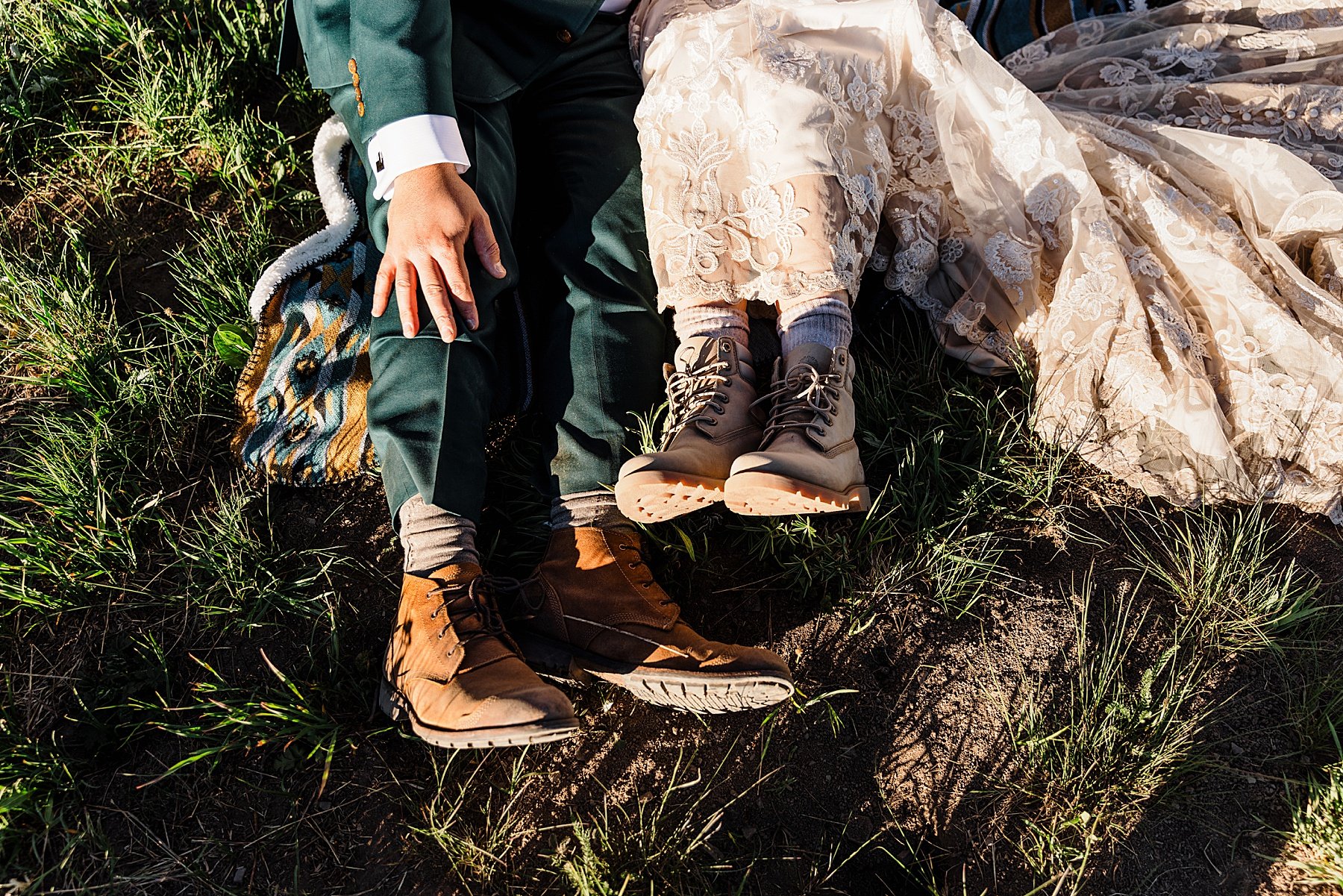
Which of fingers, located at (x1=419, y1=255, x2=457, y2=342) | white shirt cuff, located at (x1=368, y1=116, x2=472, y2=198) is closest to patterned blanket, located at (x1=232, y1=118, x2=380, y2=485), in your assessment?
white shirt cuff, located at (x1=368, y1=116, x2=472, y2=198)

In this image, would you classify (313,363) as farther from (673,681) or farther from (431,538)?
(673,681)

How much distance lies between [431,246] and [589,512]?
2.10 feet

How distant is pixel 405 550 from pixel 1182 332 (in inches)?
71.4

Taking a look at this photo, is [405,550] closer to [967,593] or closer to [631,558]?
[631,558]

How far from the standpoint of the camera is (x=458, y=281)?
5.81 ft

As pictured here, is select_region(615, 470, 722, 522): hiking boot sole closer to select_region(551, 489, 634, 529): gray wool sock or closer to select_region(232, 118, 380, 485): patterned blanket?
select_region(551, 489, 634, 529): gray wool sock

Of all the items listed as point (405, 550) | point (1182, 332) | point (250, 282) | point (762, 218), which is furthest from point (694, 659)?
point (250, 282)

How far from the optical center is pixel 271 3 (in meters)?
2.73

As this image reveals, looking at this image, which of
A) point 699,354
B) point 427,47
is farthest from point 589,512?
point 427,47

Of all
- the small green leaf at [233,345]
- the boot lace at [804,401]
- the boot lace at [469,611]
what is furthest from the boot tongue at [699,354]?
the small green leaf at [233,345]

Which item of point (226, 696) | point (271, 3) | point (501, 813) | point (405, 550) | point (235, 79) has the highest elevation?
point (271, 3)

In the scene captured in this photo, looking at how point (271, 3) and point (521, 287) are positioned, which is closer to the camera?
point (521, 287)

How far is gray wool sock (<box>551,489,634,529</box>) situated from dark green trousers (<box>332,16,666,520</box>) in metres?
0.02

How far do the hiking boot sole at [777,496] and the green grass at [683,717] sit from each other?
0.30m
